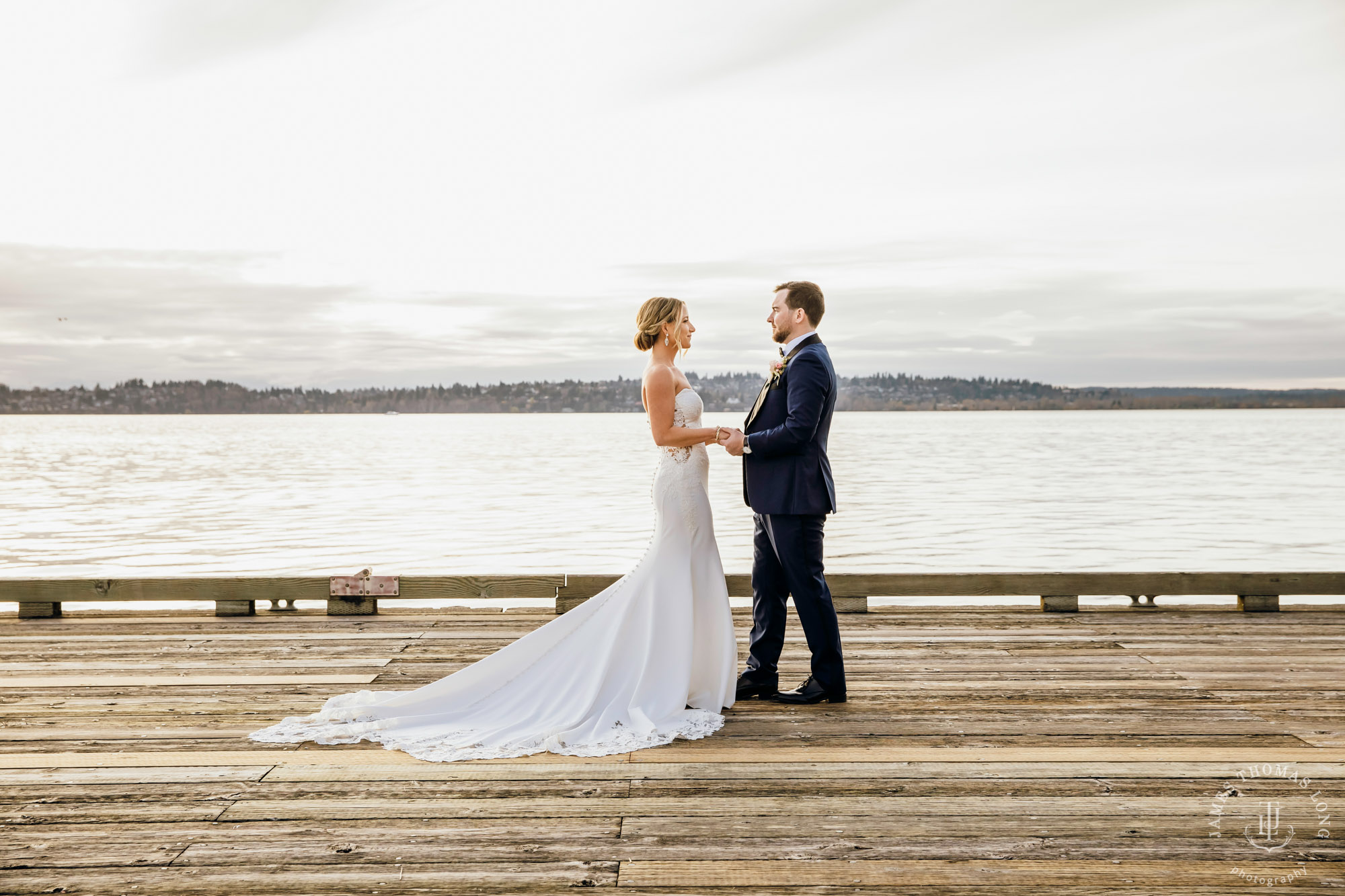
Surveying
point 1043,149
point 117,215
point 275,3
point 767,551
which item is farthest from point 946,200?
point 767,551

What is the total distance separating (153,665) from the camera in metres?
5.11

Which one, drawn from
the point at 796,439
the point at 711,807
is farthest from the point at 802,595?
the point at 711,807

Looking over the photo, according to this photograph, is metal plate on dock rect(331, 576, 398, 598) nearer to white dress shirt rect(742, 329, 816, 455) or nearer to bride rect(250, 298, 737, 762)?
bride rect(250, 298, 737, 762)

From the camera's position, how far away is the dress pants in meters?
4.35

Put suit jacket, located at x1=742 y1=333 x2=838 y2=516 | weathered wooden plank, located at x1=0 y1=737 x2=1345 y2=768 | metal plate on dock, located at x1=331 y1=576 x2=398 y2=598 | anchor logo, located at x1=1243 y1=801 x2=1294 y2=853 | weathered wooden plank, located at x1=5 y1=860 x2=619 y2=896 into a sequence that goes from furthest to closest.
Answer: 1. metal plate on dock, located at x1=331 y1=576 x2=398 y2=598
2. suit jacket, located at x1=742 y1=333 x2=838 y2=516
3. weathered wooden plank, located at x1=0 y1=737 x2=1345 y2=768
4. anchor logo, located at x1=1243 y1=801 x2=1294 y2=853
5. weathered wooden plank, located at x1=5 y1=860 x2=619 y2=896

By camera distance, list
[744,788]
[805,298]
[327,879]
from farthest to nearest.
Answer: [805,298]
[744,788]
[327,879]

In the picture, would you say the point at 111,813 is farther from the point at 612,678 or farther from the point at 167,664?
the point at 167,664

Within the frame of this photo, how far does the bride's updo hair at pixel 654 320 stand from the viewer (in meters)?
4.36

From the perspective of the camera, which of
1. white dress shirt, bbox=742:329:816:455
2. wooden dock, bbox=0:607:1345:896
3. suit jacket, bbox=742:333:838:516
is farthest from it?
white dress shirt, bbox=742:329:816:455

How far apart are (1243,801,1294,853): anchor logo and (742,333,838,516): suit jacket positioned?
2053 millimetres

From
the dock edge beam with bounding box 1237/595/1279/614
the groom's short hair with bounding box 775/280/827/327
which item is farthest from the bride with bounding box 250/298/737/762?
the dock edge beam with bounding box 1237/595/1279/614

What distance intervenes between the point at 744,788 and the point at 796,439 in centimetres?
167

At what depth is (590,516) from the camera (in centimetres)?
2286

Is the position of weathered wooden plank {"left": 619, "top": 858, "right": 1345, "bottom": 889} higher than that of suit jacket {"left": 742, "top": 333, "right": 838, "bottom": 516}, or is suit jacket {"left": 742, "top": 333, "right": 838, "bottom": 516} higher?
suit jacket {"left": 742, "top": 333, "right": 838, "bottom": 516}
